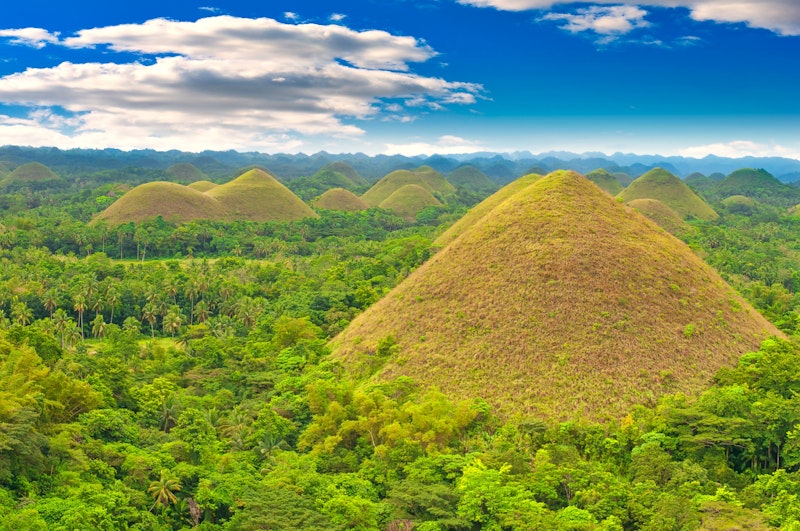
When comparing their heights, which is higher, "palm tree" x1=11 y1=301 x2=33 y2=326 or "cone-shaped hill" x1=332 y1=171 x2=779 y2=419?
A: "cone-shaped hill" x1=332 y1=171 x2=779 y2=419

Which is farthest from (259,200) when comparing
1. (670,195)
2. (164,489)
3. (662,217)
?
(164,489)

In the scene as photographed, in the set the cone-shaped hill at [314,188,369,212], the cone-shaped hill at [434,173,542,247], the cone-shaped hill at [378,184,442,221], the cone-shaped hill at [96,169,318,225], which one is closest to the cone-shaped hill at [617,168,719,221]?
the cone-shaped hill at [378,184,442,221]

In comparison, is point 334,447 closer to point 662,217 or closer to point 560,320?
point 560,320

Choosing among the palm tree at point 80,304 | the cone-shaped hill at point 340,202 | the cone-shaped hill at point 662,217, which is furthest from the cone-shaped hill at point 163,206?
the cone-shaped hill at point 662,217

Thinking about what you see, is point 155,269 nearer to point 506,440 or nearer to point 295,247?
point 295,247

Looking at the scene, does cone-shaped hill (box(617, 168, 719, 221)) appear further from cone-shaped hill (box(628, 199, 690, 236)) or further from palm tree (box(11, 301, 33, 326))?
palm tree (box(11, 301, 33, 326))

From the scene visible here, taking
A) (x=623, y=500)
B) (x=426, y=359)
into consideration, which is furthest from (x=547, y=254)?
(x=623, y=500)

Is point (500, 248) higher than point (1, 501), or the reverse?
point (500, 248)

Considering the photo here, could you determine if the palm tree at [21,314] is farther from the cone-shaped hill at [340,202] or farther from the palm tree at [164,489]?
the cone-shaped hill at [340,202]
